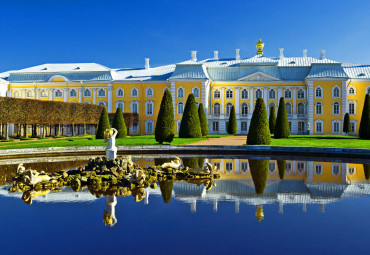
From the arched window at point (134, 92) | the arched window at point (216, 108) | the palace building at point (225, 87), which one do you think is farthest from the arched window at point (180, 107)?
the arched window at point (134, 92)

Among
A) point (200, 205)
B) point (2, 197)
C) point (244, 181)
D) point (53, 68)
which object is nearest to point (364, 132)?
point (244, 181)

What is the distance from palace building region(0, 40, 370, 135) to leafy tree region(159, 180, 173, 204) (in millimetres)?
31411

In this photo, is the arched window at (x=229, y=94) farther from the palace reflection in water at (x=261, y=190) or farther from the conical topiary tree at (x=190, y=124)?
the palace reflection in water at (x=261, y=190)

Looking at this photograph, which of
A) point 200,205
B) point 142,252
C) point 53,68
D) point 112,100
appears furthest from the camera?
point 53,68

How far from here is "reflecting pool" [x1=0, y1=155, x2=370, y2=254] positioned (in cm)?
445

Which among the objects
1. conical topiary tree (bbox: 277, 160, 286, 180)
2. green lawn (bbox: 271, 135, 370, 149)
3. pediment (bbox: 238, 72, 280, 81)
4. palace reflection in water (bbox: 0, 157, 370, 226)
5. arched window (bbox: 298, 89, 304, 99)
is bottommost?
palace reflection in water (bbox: 0, 157, 370, 226)

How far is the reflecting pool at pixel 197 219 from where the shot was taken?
4453 mm

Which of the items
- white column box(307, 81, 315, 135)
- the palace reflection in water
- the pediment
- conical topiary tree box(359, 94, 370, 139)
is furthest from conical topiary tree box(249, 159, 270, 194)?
the pediment

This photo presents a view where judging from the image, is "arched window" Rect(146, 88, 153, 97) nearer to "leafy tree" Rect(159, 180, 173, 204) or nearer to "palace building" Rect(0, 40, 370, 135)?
"palace building" Rect(0, 40, 370, 135)

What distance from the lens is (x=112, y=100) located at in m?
42.8

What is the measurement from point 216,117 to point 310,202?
1348 inches

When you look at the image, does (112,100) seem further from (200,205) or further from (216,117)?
(200,205)

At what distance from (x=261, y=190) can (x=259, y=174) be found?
2.32 metres

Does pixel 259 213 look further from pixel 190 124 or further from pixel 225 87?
pixel 225 87
